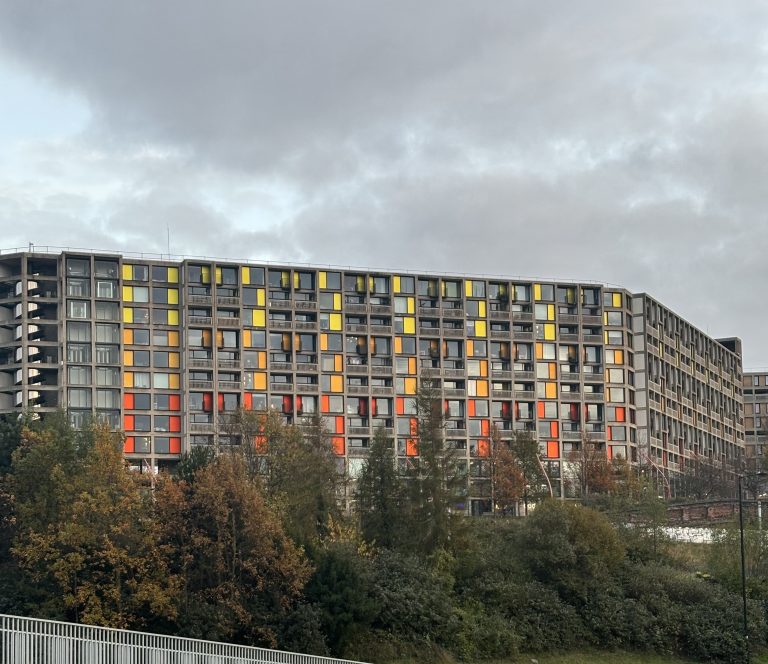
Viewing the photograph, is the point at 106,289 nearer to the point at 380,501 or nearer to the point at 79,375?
the point at 79,375

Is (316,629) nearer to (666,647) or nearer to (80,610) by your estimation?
(80,610)

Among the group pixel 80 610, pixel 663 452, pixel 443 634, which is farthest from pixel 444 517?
pixel 663 452

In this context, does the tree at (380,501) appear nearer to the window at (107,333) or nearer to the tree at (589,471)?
the tree at (589,471)

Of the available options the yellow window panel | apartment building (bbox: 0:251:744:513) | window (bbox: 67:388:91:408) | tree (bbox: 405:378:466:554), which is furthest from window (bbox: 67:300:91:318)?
tree (bbox: 405:378:466:554)

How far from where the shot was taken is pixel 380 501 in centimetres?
7756

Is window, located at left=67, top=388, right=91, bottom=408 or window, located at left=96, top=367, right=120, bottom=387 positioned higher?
window, located at left=96, top=367, right=120, bottom=387

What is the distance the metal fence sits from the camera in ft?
118

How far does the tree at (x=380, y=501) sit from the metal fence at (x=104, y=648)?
26462 mm

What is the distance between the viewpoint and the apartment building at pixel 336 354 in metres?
136

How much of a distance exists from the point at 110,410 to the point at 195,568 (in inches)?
3101

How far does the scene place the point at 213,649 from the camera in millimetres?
44938

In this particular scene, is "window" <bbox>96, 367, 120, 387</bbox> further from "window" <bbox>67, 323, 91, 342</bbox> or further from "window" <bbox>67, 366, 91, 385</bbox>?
"window" <bbox>67, 323, 91, 342</bbox>

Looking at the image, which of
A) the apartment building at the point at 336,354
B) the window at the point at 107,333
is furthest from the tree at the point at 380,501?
the window at the point at 107,333

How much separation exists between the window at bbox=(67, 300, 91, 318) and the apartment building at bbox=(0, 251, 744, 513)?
0.78ft
